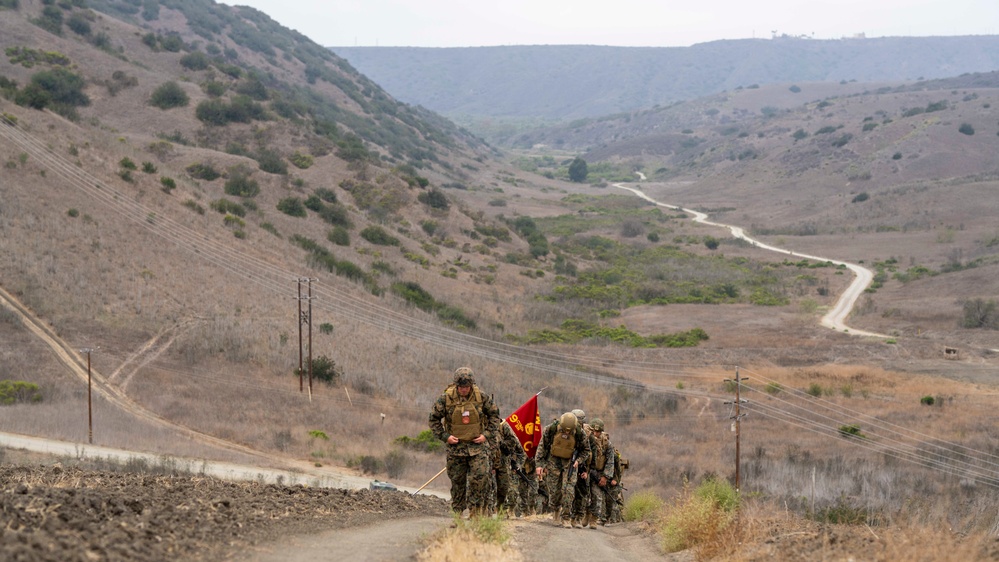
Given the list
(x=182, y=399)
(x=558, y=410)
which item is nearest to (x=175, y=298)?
(x=182, y=399)

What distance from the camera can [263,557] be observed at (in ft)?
25.1

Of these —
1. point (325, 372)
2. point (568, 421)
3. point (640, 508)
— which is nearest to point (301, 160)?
point (325, 372)

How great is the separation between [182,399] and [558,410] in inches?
504

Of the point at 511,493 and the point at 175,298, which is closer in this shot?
the point at 511,493

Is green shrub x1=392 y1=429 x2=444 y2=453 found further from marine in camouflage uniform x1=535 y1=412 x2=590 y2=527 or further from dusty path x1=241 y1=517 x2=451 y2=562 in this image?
dusty path x1=241 y1=517 x2=451 y2=562

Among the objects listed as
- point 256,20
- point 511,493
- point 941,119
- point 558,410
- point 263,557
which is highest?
point 256,20

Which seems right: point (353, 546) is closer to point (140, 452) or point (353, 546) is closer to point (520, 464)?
point (520, 464)

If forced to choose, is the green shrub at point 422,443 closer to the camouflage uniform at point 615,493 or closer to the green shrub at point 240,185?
the camouflage uniform at point 615,493

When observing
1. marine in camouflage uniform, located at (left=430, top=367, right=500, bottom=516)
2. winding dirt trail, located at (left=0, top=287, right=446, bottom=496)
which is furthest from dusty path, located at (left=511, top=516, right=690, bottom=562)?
winding dirt trail, located at (left=0, top=287, right=446, bottom=496)

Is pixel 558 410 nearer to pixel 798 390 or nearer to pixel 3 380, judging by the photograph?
pixel 798 390

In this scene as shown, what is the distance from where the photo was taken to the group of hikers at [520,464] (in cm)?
1042

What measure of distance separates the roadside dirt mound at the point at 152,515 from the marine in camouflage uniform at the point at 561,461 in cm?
177

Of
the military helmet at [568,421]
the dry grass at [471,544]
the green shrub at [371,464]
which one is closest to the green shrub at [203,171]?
the green shrub at [371,464]

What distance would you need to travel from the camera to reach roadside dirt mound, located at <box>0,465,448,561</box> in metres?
6.63
